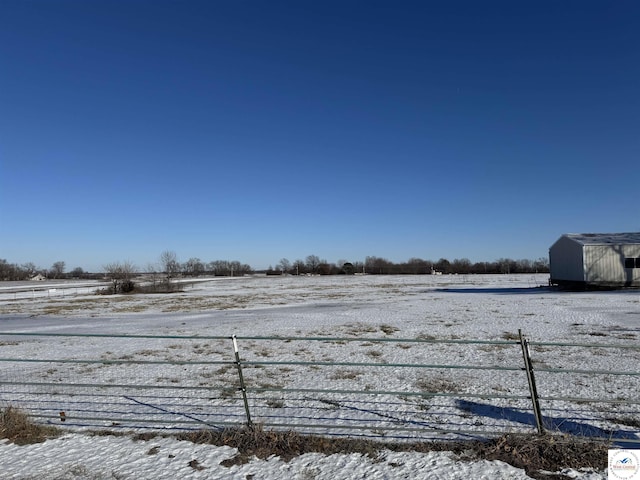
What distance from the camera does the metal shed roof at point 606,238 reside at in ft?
99.9

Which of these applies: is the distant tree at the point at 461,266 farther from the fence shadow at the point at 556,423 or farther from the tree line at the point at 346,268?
the fence shadow at the point at 556,423

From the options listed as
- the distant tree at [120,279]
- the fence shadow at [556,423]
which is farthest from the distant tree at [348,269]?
the fence shadow at [556,423]

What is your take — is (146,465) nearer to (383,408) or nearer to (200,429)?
(200,429)

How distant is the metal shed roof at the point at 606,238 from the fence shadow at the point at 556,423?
3047cm

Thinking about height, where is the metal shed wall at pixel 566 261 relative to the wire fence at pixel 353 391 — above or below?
above

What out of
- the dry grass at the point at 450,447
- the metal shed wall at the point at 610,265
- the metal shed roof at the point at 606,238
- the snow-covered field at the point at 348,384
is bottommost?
the snow-covered field at the point at 348,384

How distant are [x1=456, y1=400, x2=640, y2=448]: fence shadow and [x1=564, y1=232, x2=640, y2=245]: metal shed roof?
30467 mm

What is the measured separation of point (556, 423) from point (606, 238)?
3367 cm

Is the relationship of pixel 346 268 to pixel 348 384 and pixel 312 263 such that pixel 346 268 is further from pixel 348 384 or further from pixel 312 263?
pixel 348 384

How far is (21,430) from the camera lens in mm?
5035

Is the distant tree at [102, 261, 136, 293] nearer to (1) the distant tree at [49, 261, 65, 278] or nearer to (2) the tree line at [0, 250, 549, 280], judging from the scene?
(2) the tree line at [0, 250, 549, 280]

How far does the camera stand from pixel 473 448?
4.39 metres

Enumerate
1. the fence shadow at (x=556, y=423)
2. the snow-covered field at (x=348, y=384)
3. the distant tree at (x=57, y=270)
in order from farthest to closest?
the distant tree at (x=57, y=270)
the fence shadow at (x=556, y=423)
the snow-covered field at (x=348, y=384)

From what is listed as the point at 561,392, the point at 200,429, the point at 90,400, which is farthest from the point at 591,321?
the point at 90,400
